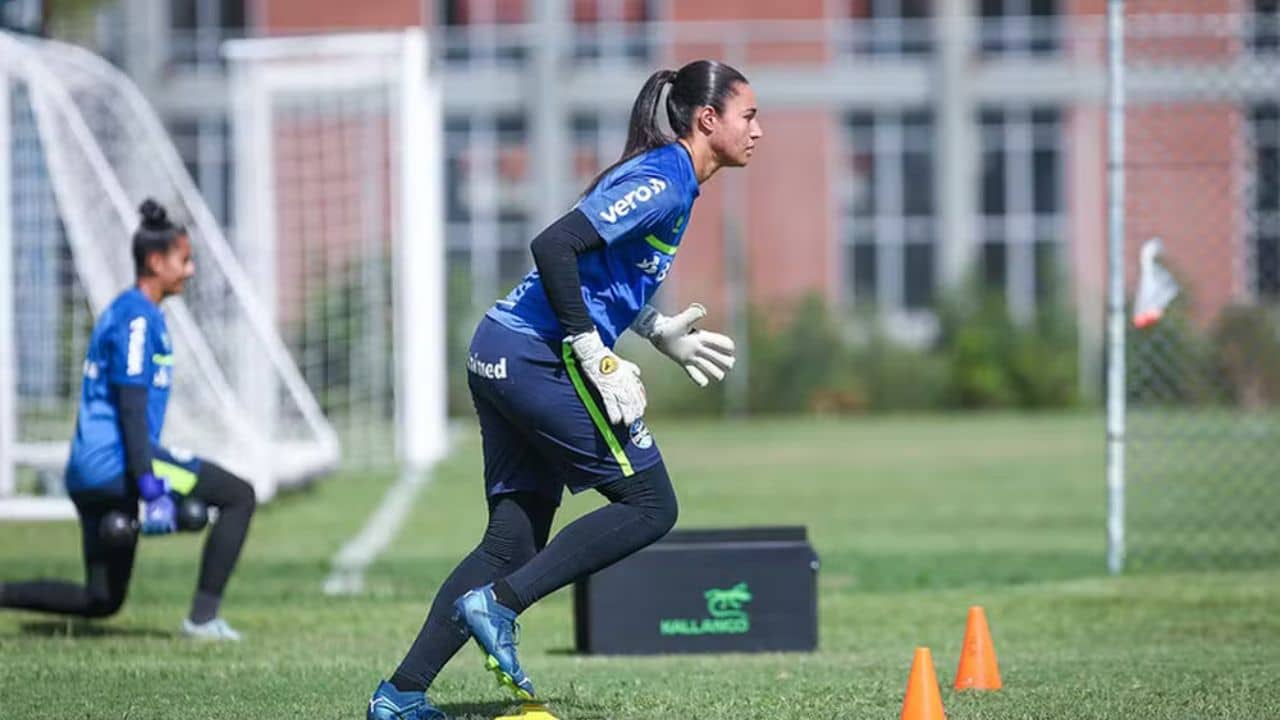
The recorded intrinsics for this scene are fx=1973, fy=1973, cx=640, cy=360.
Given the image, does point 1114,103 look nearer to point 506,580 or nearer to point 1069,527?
point 1069,527

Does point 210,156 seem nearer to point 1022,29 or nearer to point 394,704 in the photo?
point 1022,29

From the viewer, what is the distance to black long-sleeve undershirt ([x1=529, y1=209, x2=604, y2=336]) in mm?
5754

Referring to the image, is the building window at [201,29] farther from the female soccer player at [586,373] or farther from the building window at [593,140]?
the female soccer player at [586,373]

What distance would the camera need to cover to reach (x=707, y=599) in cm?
851

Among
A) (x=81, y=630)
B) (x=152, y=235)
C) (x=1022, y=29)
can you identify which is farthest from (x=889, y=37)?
(x=152, y=235)

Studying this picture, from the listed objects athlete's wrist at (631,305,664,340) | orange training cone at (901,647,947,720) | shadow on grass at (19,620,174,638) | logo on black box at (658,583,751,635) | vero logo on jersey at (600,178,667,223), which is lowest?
shadow on grass at (19,620,174,638)

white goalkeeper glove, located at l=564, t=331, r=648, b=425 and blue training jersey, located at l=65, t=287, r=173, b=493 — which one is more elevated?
white goalkeeper glove, located at l=564, t=331, r=648, b=425

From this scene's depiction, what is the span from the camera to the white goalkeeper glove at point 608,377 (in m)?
5.79

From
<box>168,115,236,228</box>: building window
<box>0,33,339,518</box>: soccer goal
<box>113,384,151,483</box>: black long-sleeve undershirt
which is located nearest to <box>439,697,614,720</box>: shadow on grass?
<box>113,384,151,483</box>: black long-sleeve undershirt

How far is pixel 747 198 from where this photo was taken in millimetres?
37062

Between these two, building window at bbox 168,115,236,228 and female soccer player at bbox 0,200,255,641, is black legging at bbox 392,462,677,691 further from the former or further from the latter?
building window at bbox 168,115,236,228

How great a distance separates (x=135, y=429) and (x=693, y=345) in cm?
307

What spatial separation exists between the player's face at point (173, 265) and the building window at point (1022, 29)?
3033 centimetres

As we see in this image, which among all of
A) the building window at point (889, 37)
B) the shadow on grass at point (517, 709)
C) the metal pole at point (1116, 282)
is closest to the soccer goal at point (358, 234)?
the metal pole at point (1116, 282)
